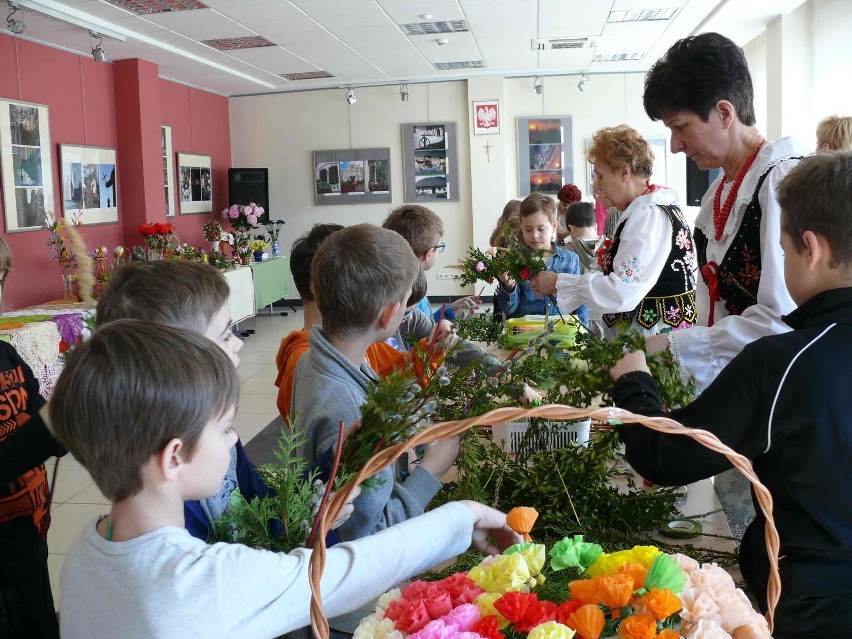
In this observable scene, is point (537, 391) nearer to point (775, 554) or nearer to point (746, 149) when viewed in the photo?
point (775, 554)

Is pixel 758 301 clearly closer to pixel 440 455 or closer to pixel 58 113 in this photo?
pixel 440 455

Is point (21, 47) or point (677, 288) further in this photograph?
point (21, 47)

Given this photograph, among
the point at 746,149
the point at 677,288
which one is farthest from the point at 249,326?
the point at 746,149

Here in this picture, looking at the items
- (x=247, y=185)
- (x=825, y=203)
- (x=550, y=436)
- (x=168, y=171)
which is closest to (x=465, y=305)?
(x=550, y=436)

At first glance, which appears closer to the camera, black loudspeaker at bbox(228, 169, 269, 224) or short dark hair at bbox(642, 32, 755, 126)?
short dark hair at bbox(642, 32, 755, 126)

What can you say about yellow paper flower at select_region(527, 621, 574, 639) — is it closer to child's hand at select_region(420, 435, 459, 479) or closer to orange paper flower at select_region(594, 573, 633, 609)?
orange paper flower at select_region(594, 573, 633, 609)

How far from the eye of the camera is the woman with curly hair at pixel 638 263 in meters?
2.78

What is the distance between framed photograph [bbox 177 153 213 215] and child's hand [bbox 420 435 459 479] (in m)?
9.67

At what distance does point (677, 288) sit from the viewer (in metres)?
2.88

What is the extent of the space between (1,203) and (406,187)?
627cm

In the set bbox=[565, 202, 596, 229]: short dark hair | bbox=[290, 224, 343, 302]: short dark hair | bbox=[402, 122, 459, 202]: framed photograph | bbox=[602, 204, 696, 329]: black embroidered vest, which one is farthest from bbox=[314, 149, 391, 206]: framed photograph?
bbox=[290, 224, 343, 302]: short dark hair

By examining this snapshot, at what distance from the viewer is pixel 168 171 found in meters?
10.1

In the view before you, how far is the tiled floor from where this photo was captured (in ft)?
12.5

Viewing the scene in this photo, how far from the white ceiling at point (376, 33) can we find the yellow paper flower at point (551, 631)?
6.81 metres
